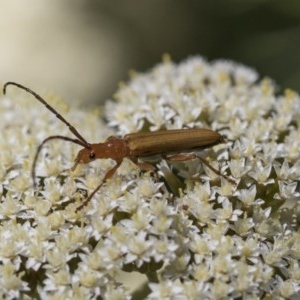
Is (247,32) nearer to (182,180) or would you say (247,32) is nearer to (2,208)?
(182,180)

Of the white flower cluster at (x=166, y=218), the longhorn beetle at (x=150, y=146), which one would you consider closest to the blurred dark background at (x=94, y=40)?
the white flower cluster at (x=166, y=218)

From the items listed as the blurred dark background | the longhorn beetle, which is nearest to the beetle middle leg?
the longhorn beetle

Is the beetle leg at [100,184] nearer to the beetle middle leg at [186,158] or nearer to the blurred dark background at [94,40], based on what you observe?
the beetle middle leg at [186,158]

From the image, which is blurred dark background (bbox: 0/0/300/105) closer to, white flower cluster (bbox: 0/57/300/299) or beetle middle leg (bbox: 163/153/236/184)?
white flower cluster (bbox: 0/57/300/299)

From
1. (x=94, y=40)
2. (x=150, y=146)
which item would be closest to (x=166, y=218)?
(x=150, y=146)

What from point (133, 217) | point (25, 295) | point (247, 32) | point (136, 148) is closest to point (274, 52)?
point (247, 32)
